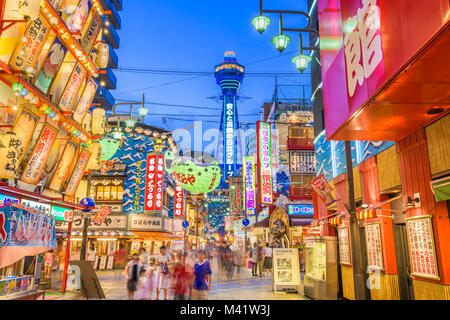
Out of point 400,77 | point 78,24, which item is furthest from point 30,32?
point 400,77

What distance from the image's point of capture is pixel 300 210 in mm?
31781

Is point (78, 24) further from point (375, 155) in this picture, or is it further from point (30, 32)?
point (375, 155)

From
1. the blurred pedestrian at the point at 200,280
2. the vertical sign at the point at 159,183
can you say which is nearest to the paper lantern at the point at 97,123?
the blurred pedestrian at the point at 200,280

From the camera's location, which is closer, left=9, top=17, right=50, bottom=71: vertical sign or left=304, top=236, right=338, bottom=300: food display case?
left=9, top=17, right=50, bottom=71: vertical sign

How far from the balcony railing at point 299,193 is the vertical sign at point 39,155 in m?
23.6

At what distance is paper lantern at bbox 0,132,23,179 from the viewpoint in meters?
11.0

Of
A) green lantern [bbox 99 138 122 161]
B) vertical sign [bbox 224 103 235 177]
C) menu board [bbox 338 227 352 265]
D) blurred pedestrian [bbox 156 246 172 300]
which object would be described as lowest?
blurred pedestrian [bbox 156 246 172 300]

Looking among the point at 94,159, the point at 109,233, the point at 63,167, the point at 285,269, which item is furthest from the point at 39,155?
the point at 109,233

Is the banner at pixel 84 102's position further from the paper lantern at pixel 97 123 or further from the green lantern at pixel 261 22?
the green lantern at pixel 261 22

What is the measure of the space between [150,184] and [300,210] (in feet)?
46.8

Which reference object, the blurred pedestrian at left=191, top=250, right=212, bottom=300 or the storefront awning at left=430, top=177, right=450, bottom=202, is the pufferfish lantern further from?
the storefront awning at left=430, top=177, right=450, bottom=202

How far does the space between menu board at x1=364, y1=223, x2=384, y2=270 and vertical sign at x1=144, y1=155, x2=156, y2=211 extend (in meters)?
22.1

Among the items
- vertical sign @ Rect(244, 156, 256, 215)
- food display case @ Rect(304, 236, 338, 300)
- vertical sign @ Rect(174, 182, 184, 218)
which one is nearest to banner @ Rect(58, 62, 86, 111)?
food display case @ Rect(304, 236, 338, 300)
